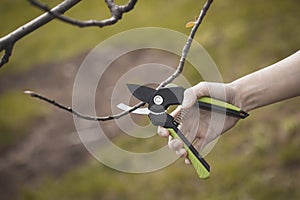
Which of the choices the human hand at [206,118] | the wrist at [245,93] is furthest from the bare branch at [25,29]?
the wrist at [245,93]

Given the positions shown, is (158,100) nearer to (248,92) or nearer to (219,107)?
(219,107)

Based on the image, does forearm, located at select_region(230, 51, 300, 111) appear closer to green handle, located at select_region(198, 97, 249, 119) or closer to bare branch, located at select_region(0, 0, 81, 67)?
green handle, located at select_region(198, 97, 249, 119)

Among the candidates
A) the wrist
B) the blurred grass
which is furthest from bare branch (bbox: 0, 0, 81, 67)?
the blurred grass

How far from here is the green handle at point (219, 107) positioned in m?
1.50

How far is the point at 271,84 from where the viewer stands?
1641 mm

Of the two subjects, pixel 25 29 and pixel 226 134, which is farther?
pixel 226 134

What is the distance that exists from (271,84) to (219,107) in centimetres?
23

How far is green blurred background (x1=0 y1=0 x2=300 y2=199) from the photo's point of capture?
2.74 m

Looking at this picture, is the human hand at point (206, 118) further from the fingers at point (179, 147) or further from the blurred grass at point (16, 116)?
the blurred grass at point (16, 116)

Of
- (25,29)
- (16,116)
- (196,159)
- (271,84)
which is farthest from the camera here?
(16,116)

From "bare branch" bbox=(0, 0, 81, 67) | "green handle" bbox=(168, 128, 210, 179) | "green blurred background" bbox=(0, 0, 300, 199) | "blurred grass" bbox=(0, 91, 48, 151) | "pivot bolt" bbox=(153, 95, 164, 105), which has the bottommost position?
"green blurred background" bbox=(0, 0, 300, 199)

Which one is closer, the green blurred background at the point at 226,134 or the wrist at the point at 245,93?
the wrist at the point at 245,93

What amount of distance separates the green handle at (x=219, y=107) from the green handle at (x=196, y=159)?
113mm

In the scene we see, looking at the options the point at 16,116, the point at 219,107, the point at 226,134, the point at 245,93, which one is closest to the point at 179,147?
the point at 219,107
